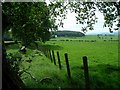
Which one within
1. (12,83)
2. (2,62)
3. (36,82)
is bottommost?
(36,82)

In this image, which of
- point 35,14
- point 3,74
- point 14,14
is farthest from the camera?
point 35,14

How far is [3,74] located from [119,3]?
9.40m

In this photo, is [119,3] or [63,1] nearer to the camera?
[119,3]

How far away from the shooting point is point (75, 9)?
61.0 feet

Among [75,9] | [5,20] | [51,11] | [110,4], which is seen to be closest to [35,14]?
[51,11]

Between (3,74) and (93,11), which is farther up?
(93,11)

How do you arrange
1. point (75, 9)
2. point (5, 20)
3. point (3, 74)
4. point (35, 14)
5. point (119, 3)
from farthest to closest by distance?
1. point (75, 9)
2. point (35, 14)
3. point (119, 3)
4. point (5, 20)
5. point (3, 74)

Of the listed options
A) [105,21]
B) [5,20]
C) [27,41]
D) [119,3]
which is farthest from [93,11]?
[5,20]

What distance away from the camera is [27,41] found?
15.8 m

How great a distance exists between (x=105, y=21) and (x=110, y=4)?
2.17m

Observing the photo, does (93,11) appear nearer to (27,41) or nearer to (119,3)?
(119,3)

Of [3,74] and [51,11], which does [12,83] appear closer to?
[3,74]

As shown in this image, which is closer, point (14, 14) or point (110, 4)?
point (14, 14)

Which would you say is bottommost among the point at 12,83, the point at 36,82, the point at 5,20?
the point at 36,82
